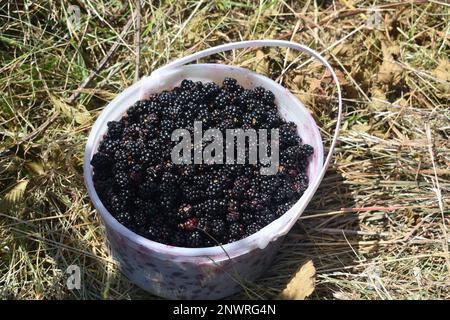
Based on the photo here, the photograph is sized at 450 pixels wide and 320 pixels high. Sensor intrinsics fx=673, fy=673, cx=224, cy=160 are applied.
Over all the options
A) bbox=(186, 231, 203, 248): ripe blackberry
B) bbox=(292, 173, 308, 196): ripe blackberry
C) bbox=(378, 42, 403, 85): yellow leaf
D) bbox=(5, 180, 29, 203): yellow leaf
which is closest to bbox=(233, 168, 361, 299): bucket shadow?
bbox=(292, 173, 308, 196): ripe blackberry

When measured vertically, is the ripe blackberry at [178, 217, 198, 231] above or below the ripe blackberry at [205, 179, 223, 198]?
below

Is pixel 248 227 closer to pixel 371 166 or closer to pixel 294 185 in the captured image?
pixel 294 185

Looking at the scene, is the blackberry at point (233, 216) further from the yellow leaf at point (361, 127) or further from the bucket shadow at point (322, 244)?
the yellow leaf at point (361, 127)

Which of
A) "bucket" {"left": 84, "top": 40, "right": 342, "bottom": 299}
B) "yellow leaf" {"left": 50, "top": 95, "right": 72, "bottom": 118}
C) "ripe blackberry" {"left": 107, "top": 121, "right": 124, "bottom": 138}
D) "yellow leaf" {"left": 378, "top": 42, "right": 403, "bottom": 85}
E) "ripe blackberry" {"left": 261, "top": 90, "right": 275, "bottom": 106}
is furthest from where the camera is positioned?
"yellow leaf" {"left": 378, "top": 42, "right": 403, "bottom": 85}

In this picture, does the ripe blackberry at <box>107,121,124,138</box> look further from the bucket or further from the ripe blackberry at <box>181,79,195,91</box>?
the ripe blackberry at <box>181,79,195,91</box>

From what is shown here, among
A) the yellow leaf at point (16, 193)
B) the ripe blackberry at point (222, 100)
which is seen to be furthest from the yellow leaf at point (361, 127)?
the yellow leaf at point (16, 193)

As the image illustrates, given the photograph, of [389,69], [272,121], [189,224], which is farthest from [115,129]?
[389,69]

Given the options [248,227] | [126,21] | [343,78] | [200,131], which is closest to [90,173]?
[200,131]

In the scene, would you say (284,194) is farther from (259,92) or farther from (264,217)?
(259,92)
